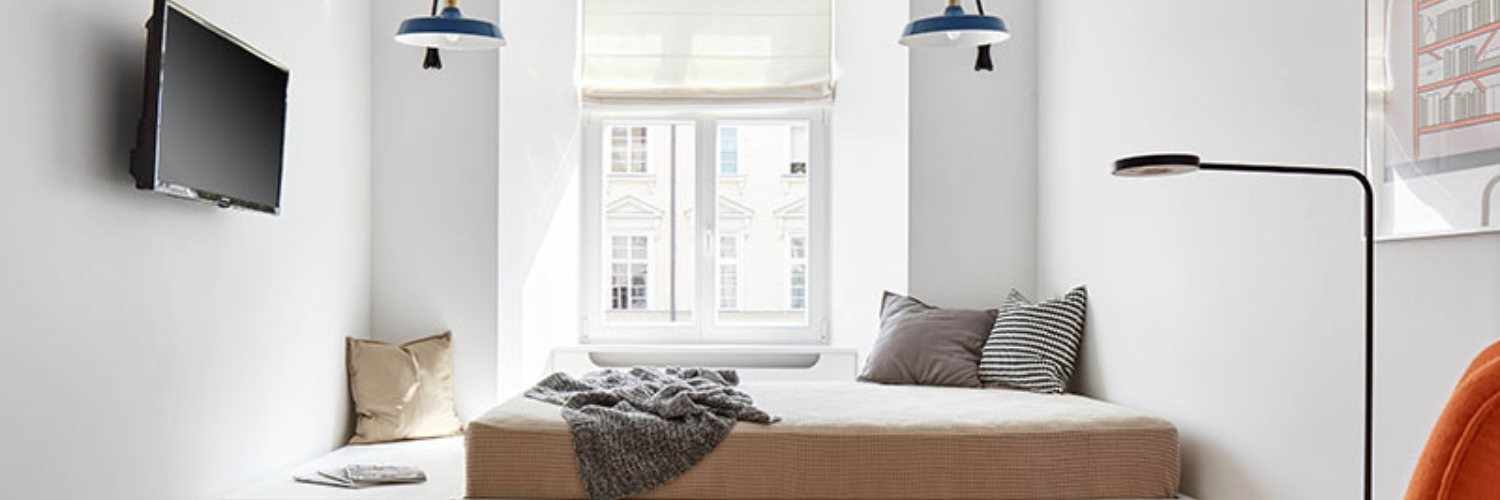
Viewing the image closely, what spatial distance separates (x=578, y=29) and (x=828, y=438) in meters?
2.90

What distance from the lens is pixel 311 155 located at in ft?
12.7

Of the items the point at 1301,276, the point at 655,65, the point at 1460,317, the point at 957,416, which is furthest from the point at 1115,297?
the point at 655,65

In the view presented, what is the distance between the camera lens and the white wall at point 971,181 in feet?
14.3

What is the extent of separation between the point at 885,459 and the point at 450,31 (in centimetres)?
165

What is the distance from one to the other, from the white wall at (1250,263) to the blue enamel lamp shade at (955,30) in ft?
1.58

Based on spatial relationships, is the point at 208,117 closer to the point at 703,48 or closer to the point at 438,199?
the point at 438,199

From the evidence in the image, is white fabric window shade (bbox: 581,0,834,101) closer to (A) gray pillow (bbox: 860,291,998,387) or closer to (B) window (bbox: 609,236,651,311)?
(B) window (bbox: 609,236,651,311)

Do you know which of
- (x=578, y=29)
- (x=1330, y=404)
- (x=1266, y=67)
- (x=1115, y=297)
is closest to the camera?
(x=1330, y=404)

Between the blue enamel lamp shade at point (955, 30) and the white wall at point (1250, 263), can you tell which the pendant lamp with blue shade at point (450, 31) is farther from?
the white wall at point (1250, 263)

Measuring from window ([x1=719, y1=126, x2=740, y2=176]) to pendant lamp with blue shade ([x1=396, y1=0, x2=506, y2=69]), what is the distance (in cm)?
210

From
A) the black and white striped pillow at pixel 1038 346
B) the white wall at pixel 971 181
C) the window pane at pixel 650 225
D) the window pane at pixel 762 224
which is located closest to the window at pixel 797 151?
the window pane at pixel 762 224

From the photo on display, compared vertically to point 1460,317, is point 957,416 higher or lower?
lower

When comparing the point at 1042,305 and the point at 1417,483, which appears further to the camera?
the point at 1042,305

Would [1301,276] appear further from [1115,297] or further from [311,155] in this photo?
[311,155]
